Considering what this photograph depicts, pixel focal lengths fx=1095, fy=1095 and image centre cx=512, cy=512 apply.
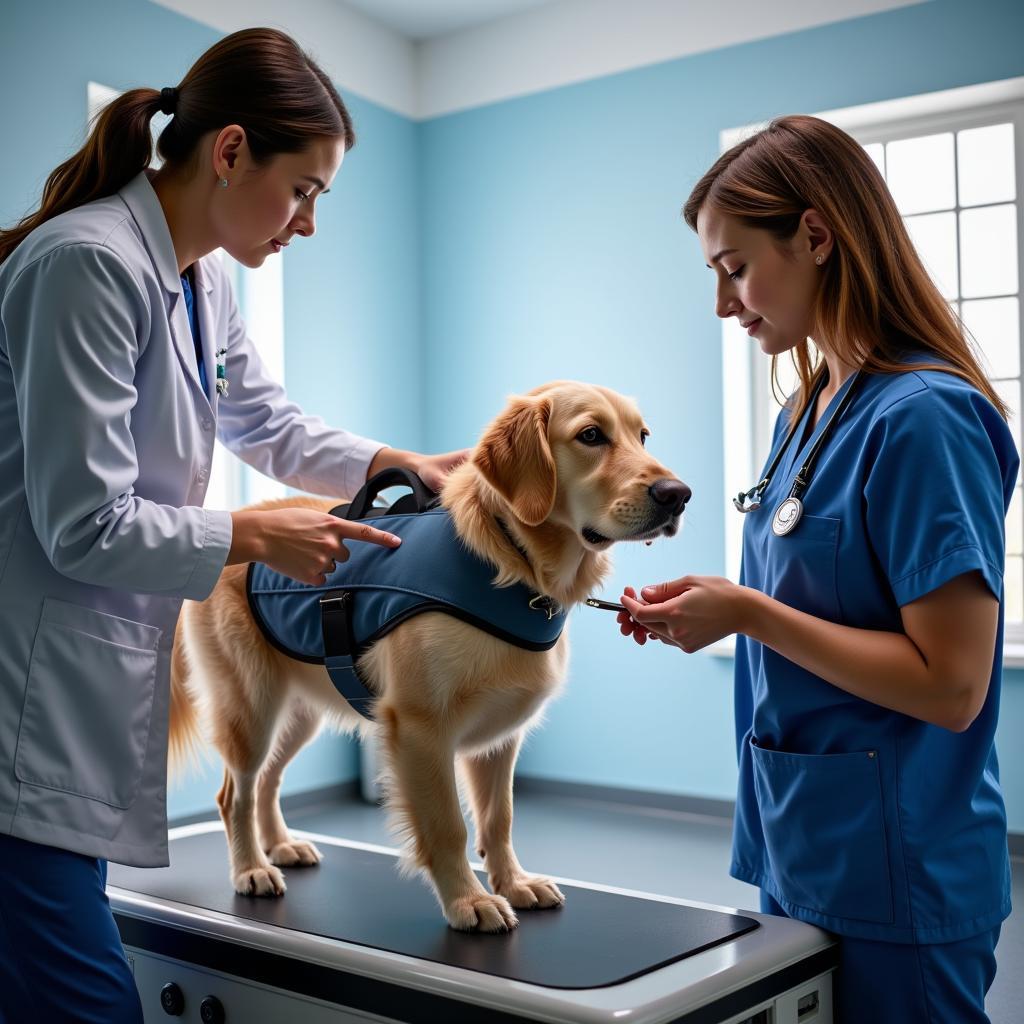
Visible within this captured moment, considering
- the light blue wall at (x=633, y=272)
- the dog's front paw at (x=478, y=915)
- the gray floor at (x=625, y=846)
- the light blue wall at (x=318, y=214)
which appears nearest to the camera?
the dog's front paw at (x=478, y=915)

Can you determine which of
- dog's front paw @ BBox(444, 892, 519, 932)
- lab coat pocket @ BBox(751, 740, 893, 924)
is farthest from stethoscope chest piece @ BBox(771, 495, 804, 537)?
dog's front paw @ BBox(444, 892, 519, 932)

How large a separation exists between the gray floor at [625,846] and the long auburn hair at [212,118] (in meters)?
2.48

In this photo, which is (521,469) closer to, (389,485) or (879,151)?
(389,485)

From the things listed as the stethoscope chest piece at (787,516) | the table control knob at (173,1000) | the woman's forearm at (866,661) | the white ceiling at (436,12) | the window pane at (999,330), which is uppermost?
the white ceiling at (436,12)

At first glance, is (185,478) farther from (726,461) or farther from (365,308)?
(365,308)

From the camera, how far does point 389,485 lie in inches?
65.4

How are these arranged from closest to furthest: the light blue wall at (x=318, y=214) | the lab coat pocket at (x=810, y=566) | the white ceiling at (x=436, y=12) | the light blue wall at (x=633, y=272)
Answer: the lab coat pocket at (x=810, y=566) → the light blue wall at (x=318, y=214) → the light blue wall at (x=633, y=272) → the white ceiling at (x=436, y=12)

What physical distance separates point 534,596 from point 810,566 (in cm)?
38

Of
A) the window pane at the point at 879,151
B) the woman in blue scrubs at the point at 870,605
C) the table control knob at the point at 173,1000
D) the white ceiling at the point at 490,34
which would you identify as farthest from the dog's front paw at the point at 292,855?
the window pane at the point at 879,151

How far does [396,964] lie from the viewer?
53.0 inches

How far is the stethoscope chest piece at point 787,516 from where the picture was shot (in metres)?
1.34

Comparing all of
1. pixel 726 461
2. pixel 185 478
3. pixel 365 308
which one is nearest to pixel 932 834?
pixel 185 478

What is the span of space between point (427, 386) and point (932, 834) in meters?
4.23

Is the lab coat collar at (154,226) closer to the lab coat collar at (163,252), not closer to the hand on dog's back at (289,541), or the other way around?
the lab coat collar at (163,252)
